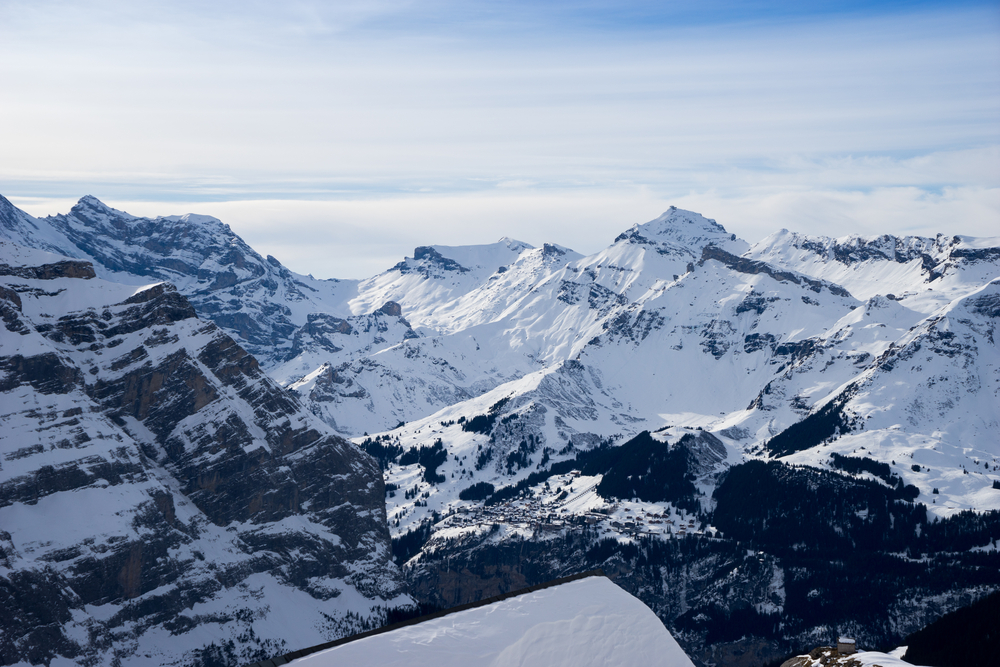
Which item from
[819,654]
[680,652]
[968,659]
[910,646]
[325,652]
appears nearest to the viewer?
[325,652]

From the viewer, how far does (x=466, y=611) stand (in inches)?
3383

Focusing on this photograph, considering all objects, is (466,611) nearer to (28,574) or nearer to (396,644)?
(396,644)

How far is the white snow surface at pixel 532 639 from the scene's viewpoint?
77875 millimetres

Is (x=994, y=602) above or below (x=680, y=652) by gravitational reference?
below

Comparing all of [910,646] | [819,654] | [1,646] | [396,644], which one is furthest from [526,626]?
[1,646]

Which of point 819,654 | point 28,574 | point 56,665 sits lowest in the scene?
point 56,665

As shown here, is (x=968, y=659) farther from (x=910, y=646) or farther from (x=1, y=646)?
(x=1, y=646)

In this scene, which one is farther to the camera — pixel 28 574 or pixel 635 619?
pixel 28 574

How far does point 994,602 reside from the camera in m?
170

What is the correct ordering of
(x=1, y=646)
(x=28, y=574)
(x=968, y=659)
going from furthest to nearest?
(x=28, y=574) → (x=1, y=646) → (x=968, y=659)

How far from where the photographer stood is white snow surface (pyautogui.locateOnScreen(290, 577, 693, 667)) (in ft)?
255

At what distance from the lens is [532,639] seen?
267 feet

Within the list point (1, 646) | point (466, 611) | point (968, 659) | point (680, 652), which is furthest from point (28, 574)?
point (968, 659)

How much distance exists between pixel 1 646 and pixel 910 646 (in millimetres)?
166327
